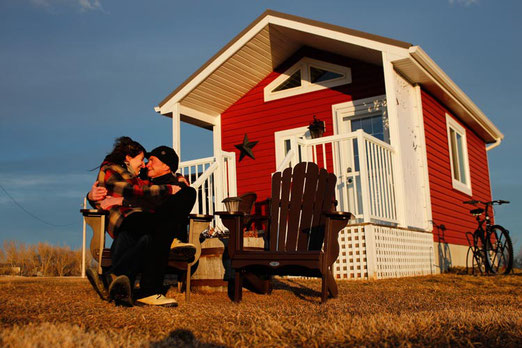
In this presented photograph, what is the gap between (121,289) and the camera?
3543 millimetres

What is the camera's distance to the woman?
12.1 feet

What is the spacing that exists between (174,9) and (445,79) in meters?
5.96

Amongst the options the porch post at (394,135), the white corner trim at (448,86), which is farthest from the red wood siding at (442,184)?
the porch post at (394,135)

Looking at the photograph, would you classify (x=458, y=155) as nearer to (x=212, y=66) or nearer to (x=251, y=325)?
(x=212, y=66)

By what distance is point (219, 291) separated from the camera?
16.6 feet

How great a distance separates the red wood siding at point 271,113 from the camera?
9.38 meters

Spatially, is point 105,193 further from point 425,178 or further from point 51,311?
point 425,178

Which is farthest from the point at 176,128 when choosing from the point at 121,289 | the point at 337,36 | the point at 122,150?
the point at 121,289

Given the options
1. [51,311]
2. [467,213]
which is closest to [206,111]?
[467,213]

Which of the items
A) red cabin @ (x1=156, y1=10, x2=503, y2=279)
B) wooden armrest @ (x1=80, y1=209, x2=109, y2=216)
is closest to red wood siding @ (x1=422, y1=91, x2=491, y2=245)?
red cabin @ (x1=156, y1=10, x2=503, y2=279)

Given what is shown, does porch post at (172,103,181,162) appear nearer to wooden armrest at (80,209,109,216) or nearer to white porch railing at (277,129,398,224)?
white porch railing at (277,129,398,224)

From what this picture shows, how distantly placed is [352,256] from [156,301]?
3578 millimetres

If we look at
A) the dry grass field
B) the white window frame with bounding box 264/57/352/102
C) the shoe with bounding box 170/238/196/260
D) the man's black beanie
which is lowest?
the dry grass field

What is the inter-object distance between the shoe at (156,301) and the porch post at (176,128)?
6.04 metres
